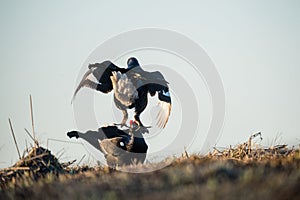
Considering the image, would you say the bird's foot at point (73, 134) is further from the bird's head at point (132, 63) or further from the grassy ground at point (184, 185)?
the grassy ground at point (184, 185)

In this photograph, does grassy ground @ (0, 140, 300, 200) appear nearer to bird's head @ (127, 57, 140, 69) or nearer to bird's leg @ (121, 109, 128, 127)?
bird's leg @ (121, 109, 128, 127)

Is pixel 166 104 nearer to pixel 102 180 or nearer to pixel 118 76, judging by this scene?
pixel 118 76

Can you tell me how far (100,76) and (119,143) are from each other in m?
1.36

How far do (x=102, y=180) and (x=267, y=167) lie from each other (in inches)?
76.7

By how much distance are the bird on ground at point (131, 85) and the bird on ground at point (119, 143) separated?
29cm

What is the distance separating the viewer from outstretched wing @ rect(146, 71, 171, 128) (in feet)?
31.3

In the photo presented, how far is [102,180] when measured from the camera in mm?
5766

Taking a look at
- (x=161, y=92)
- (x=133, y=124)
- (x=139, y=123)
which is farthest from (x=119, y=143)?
(x=161, y=92)

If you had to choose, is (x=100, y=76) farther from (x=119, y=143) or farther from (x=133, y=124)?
(x=119, y=143)

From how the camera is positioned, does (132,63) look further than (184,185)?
Yes

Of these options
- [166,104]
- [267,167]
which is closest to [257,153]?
[166,104]

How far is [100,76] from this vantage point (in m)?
9.81

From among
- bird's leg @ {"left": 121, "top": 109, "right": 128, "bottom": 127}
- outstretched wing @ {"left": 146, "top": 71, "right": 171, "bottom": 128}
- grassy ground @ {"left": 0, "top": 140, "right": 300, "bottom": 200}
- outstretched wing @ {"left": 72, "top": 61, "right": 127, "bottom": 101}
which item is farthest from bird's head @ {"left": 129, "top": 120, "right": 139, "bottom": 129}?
grassy ground @ {"left": 0, "top": 140, "right": 300, "bottom": 200}

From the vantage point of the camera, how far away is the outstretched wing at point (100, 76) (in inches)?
383
